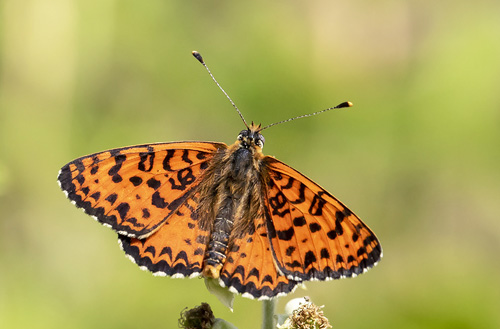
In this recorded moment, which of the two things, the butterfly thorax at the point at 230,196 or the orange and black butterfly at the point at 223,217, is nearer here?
the orange and black butterfly at the point at 223,217

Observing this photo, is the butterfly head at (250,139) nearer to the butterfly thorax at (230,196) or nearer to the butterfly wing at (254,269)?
the butterfly thorax at (230,196)

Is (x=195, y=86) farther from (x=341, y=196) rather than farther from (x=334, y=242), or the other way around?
(x=334, y=242)

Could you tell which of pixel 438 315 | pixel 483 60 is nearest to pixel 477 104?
pixel 483 60

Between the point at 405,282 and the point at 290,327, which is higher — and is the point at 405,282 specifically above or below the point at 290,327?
above

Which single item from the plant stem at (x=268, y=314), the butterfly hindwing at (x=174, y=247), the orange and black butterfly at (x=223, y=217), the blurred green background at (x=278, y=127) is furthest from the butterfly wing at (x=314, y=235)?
the blurred green background at (x=278, y=127)

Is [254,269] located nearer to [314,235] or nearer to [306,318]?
[314,235]

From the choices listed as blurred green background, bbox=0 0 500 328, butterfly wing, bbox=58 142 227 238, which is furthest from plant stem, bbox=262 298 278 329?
blurred green background, bbox=0 0 500 328
